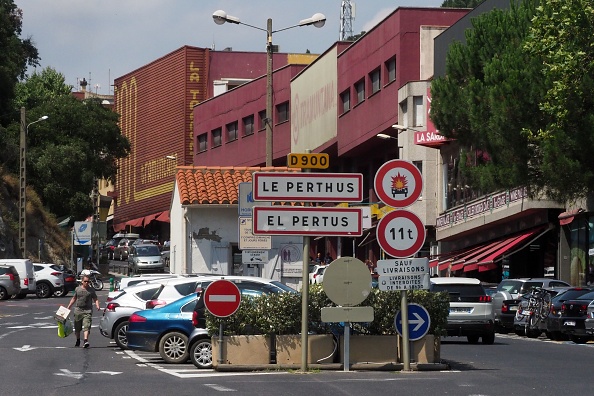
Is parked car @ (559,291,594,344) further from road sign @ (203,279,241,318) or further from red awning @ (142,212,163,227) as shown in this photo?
red awning @ (142,212,163,227)

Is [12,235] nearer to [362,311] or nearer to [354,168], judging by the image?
[354,168]

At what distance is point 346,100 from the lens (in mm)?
74875

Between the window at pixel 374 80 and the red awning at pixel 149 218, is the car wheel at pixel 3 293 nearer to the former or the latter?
the window at pixel 374 80

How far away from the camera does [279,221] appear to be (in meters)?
19.5

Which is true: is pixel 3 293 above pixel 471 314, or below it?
above

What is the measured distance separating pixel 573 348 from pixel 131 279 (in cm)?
1252

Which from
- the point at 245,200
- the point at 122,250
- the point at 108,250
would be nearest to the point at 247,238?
the point at 245,200

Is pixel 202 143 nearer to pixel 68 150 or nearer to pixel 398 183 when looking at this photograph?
pixel 68 150

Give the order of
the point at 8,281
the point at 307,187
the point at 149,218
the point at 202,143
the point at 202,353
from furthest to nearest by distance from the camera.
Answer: the point at 149,218
the point at 202,143
the point at 8,281
the point at 202,353
the point at 307,187

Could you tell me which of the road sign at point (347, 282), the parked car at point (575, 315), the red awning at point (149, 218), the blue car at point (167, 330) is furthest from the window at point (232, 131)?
the road sign at point (347, 282)

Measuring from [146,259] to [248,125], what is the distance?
15715 millimetres

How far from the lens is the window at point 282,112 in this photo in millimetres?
86312

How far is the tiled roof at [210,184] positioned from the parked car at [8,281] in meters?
14.5

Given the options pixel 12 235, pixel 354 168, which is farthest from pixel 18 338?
pixel 354 168
